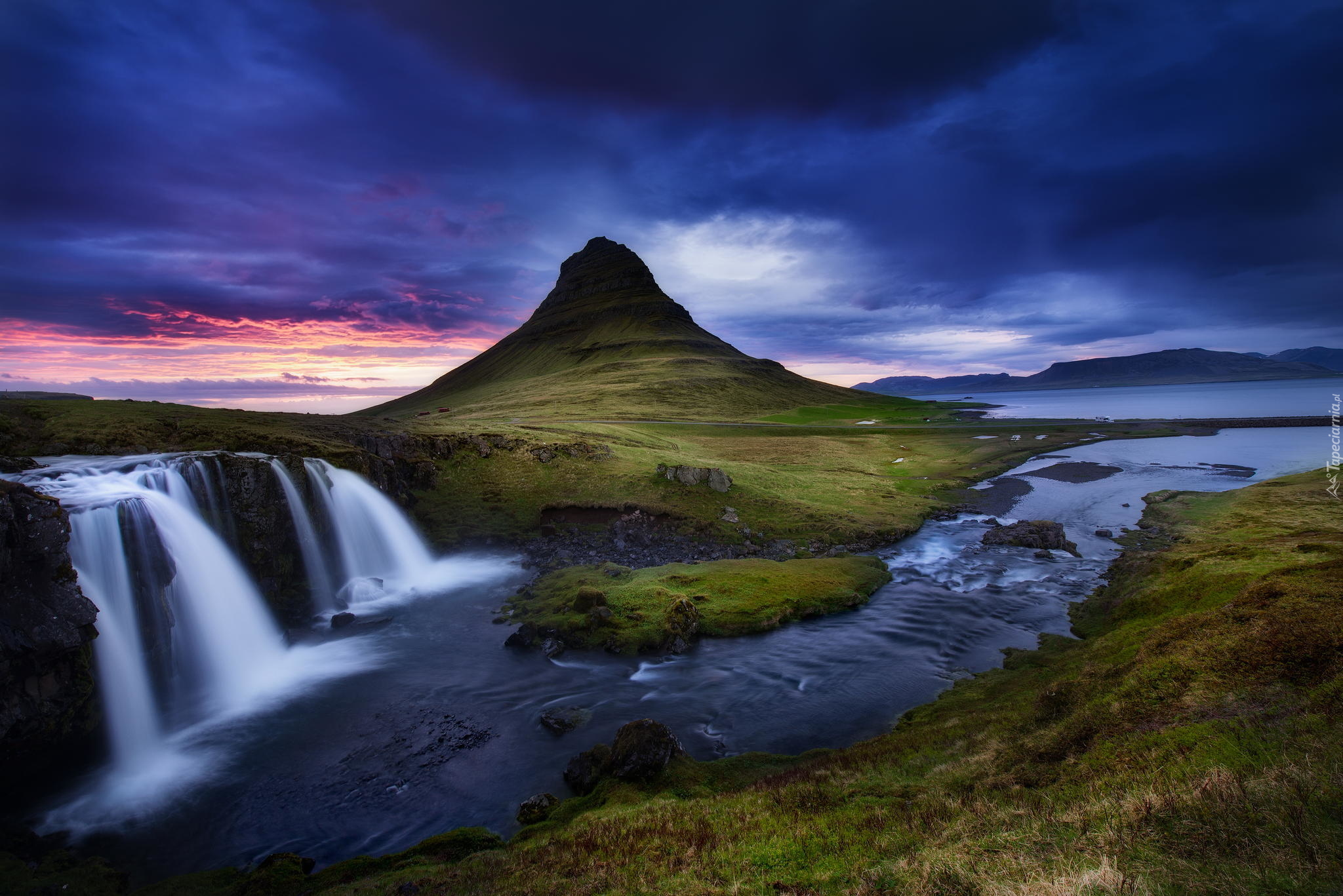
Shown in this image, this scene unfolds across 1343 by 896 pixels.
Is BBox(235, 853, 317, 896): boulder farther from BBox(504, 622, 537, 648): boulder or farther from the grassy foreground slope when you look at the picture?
BBox(504, 622, 537, 648): boulder

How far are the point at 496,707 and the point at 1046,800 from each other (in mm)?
17535

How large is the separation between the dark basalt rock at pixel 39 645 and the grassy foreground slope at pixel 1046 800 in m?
8.99

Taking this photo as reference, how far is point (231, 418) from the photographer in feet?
134

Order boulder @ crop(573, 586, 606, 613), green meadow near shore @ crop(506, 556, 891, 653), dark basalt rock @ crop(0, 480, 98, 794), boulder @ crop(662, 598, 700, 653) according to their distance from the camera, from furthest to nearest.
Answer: boulder @ crop(573, 586, 606, 613), green meadow near shore @ crop(506, 556, 891, 653), boulder @ crop(662, 598, 700, 653), dark basalt rock @ crop(0, 480, 98, 794)

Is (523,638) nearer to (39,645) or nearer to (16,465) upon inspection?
(39,645)

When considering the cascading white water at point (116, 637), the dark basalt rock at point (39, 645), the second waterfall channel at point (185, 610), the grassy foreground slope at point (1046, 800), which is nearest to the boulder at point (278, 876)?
the grassy foreground slope at point (1046, 800)

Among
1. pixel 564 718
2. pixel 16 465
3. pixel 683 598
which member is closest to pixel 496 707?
pixel 564 718

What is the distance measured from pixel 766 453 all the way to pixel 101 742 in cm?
7158

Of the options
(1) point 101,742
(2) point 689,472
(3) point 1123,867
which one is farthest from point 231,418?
(3) point 1123,867

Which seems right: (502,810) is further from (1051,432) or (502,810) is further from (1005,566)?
(1051,432)

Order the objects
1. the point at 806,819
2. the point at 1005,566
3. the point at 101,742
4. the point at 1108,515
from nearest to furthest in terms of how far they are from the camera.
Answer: the point at 806,819 < the point at 101,742 < the point at 1005,566 < the point at 1108,515

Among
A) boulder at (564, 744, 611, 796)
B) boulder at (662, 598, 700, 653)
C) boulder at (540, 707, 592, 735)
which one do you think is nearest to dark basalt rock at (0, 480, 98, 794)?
boulder at (540, 707, 592, 735)

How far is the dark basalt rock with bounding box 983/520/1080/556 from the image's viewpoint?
3684 centimetres

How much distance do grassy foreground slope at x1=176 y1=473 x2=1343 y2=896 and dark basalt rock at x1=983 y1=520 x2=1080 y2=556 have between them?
18684mm
